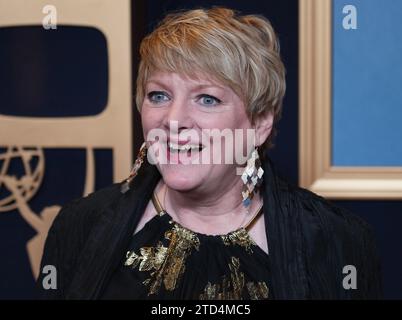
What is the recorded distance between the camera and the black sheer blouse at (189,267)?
126 centimetres

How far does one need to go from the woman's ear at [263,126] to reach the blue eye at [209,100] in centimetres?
13

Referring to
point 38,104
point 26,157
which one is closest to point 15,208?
point 26,157

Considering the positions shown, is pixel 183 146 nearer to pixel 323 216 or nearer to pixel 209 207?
pixel 209 207

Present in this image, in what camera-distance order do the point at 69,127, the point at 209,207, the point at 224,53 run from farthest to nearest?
1. the point at 69,127
2. the point at 209,207
3. the point at 224,53

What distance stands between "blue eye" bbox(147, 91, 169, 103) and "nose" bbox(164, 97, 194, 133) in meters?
0.04

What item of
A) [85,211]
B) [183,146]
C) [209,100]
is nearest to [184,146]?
[183,146]

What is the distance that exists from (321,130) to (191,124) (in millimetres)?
801

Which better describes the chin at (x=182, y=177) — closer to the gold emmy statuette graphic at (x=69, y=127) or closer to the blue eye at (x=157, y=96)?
the blue eye at (x=157, y=96)

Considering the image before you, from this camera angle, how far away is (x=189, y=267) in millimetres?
1287

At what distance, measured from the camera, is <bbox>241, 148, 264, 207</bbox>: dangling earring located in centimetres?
136

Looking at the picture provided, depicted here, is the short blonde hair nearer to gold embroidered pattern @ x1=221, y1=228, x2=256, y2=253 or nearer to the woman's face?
the woman's face

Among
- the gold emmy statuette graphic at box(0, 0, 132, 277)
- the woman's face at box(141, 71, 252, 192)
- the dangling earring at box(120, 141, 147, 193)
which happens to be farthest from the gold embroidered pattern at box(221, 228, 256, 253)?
the gold emmy statuette graphic at box(0, 0, 132, 277)

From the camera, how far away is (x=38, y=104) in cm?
192

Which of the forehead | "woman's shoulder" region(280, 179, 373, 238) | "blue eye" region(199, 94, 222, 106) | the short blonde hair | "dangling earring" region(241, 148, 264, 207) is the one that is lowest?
"woman's shoulder" region(280, 179, 373, 238)
